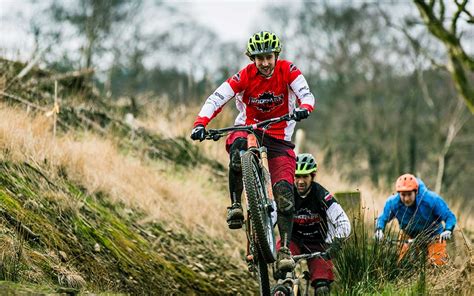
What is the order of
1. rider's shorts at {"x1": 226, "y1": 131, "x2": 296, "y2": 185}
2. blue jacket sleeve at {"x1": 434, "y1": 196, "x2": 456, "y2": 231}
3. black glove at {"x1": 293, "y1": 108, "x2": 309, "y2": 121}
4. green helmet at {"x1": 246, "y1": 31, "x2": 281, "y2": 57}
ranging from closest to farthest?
black glove at {"x1": 293, "y1": 108, "x2": 309, "y2": 121} → green helmet at {"x1": 246, "y1": 31, "x2": 281, "y2": 57} → rider's shorts at {"x1": 226, "y1": 131, "x2": 296, "y2": 185} → blue jacket sleeve at {"x1": 434, "y1": 196, "x2": 456, "y2": 231}

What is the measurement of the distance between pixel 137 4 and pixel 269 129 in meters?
26.9

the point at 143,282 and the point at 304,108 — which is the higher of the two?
the point at 304,108

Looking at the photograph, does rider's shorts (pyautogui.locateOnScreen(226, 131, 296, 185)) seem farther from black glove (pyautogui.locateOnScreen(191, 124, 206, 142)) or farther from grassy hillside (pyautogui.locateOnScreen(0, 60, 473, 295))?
grassy hillside (pyautogui.locateOnScreen(0, 60, 473, 295))

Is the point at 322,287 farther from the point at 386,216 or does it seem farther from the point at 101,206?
the point at 101,206

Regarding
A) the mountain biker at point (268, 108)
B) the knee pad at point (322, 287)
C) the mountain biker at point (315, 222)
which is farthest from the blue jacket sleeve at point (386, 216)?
the mountain biker at point (268, 108)

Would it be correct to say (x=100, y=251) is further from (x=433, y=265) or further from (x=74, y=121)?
(x=74, y=121)

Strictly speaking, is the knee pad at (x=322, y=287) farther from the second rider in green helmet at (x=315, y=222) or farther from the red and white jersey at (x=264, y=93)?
the red and white jersey at (x=264, y=93)

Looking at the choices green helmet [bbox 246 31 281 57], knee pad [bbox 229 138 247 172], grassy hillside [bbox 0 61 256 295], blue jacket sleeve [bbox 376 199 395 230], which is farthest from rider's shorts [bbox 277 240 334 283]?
green helmet [bbox 246 31 281 57]

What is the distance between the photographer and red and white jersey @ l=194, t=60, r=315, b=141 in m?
7.69

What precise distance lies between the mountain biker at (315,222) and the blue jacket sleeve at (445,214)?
1.88 meters

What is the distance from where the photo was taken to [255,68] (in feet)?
25.4

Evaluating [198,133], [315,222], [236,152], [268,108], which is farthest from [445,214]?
[198,133]

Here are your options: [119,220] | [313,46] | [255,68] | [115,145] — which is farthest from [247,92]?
[313,46]

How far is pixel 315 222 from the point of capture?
8609 millimetres
